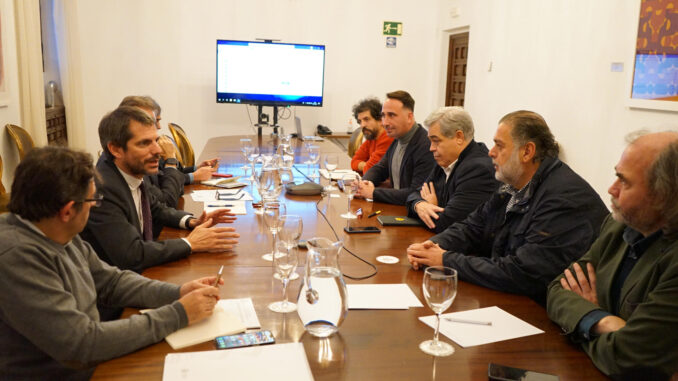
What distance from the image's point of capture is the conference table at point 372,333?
4.08ft

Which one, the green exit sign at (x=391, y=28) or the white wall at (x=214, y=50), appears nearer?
the white wall at (x=214, y=50)

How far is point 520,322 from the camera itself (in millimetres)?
1521

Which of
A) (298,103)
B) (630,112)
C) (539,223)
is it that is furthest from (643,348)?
(298,103)

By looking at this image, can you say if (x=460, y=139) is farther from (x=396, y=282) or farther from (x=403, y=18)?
(x=403, y=18)

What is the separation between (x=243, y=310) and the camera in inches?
60.3

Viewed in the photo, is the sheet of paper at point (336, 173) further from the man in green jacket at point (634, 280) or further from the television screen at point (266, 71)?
the television screen at point (266, 71)

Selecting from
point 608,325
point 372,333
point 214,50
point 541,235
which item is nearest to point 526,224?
point 541,235

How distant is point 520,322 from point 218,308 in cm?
84

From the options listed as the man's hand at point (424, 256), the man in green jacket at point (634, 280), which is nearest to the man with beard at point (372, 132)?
the man's hand at point (424, 256)

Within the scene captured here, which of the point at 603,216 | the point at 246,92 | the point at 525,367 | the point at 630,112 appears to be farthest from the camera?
the point at 246,92

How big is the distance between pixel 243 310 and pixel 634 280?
109 centimetres

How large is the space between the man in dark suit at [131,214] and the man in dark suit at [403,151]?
4.99 feet

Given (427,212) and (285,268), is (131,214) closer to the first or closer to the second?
(285,268)

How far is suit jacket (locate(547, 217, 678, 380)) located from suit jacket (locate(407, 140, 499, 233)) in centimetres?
110
